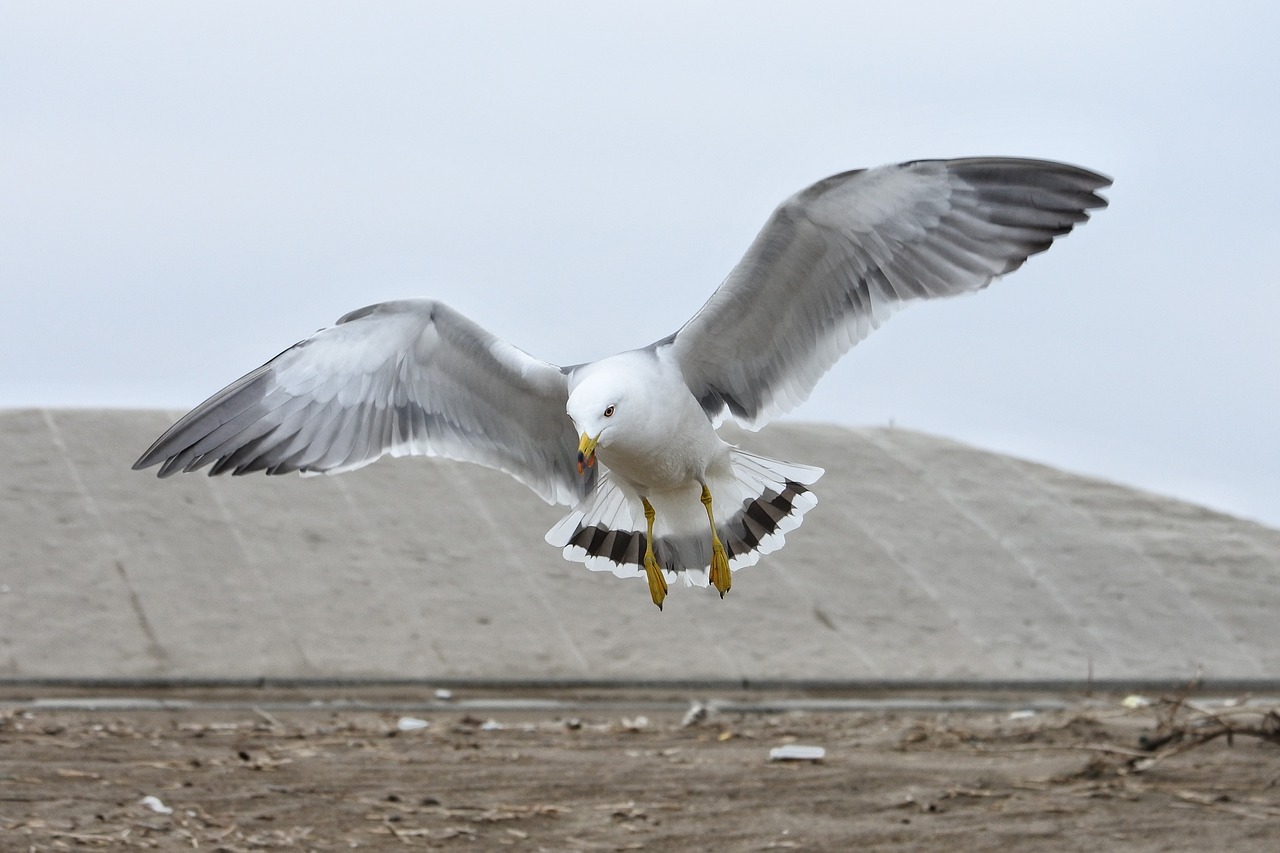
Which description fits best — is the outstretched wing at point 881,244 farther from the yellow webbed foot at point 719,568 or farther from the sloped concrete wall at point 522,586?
the sloped concrete wall at point 522,586

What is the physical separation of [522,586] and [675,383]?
536 centimetres

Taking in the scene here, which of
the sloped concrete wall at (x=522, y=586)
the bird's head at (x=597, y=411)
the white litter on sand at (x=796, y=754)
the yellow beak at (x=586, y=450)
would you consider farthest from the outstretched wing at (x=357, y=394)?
the sloped concrete wall at (x=522, y=586)

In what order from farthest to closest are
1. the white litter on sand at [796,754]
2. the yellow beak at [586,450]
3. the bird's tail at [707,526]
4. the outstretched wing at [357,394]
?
the white litter on sand at [796,754]
the bird's tail at [707,526]
the outstretched wing at [357,394]
the yellow beak at [586,450]

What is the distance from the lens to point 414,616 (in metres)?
9.58

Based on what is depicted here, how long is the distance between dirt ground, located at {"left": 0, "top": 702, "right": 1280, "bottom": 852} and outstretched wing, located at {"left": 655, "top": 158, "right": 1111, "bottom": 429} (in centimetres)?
184

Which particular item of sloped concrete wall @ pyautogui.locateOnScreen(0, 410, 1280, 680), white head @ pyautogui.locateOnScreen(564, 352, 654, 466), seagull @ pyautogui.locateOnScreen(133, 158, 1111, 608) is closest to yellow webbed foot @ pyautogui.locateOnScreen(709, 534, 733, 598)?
seagull @ pyautogui.locateOnScreen(133, 158, 1111, 608)

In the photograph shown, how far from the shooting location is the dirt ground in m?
5.84

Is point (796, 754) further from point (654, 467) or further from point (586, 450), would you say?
point (586, 450)

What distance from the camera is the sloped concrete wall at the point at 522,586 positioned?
911cm

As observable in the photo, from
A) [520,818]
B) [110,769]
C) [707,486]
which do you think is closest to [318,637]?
[110,769]

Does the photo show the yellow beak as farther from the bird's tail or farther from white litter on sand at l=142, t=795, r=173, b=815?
white litter on sand at l=142, t=795, r=173, b=815

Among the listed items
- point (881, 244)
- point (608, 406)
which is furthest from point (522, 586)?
point (608, 406)

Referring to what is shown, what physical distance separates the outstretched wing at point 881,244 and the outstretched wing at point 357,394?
1.98 ft

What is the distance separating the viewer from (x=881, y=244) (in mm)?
5059
